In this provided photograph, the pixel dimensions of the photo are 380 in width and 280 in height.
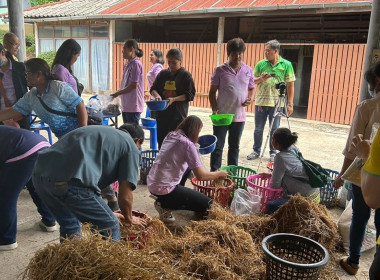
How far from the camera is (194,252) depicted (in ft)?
7.60

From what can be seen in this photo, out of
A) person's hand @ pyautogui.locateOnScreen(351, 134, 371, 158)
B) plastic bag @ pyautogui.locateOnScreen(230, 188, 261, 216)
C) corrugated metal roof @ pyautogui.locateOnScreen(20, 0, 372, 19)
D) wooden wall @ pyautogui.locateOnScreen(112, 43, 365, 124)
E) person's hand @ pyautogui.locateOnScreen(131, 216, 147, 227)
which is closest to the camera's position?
person's hand @ pyautogui.locateOnScreen(351, 134, 371, 158)

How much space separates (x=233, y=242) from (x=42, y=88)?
204 centimetres

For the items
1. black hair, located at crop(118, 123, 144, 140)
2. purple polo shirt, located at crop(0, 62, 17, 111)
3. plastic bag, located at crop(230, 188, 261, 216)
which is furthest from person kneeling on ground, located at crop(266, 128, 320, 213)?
purple polo shirt, located at crop(0, 62, 17, 111)

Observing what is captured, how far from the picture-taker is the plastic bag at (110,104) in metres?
4.80

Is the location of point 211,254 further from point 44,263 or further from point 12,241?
point 12,241

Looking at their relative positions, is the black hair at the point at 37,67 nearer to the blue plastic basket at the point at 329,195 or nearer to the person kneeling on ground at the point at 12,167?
the person kneeling on ground at the point at 12,167

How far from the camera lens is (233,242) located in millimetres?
2559

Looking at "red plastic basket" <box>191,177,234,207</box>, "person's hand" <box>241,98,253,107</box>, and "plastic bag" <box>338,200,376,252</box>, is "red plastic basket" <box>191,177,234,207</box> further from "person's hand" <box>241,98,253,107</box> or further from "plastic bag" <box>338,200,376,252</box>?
"person's hand" <box>241,98,253,107</box>

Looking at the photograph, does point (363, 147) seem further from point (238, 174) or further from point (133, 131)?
point (238, 174)

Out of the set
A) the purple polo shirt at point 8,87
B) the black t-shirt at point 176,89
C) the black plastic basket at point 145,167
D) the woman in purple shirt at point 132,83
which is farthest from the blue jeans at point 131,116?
the purple polo shirt at point 8,87

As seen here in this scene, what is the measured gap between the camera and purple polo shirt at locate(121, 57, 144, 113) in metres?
4.80

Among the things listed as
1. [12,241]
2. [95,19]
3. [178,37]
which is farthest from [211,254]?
[178,37]

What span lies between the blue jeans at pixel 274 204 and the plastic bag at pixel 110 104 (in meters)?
2.51

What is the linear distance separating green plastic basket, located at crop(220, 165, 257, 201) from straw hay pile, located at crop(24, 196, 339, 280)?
0.76 metres
